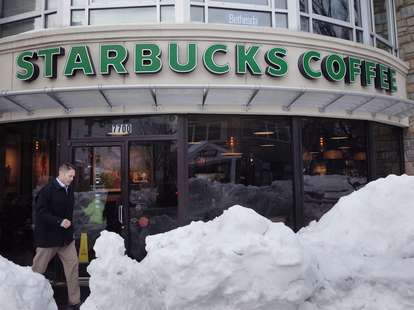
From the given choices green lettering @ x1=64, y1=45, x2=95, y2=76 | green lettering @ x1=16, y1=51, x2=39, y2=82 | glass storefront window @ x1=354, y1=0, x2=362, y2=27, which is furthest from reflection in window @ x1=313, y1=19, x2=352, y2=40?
green lettering @ x1=16, y1=51, x2=39, y2=82

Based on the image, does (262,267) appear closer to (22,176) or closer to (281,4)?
(22,176)

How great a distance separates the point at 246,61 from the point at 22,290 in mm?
5436

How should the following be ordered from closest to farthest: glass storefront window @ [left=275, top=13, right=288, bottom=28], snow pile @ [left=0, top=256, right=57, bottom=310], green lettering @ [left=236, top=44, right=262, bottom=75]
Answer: snow pile @ [left=0, top=256, right=57, bottom=310]
green lettering @ [left=236, top=44, right=262, bottom=75]
glass storefront window @ [left=275, top=13, right=288, bottom=28]

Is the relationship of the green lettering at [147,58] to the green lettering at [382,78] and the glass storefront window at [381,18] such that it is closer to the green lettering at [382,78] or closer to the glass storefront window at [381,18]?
the green lettering at [382,78]

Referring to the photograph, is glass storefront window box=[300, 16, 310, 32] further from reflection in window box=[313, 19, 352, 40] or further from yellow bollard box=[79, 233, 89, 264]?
yellow bollard box=[79, 233, 89, 264]

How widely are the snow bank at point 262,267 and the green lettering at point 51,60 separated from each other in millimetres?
4769

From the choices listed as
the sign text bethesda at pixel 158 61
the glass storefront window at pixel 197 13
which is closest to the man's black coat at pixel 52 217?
the sign text bethesda at pixel 158 61

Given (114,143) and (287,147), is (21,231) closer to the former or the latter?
(114,143)

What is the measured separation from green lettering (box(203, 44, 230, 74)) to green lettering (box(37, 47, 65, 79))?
2429 millimetres

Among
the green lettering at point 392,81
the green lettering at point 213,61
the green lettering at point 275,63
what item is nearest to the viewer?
the green lettering at point 213,61

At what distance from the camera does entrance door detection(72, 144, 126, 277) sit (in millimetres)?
7863

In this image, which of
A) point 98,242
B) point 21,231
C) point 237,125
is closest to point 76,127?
point 21,231

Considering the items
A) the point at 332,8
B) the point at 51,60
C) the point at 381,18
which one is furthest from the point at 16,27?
the point at 381,18

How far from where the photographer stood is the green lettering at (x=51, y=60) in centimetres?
774
